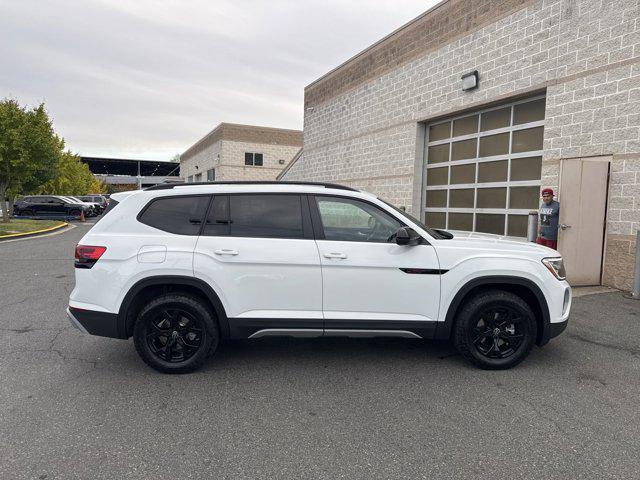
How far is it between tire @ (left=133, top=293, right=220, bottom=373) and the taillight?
62 centimetres

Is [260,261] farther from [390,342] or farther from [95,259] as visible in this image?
[390,342]

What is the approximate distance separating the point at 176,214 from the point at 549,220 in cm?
652

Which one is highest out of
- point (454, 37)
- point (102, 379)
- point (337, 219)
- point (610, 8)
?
point (454, 37)

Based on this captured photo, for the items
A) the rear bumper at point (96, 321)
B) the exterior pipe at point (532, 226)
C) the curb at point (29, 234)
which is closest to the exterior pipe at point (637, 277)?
the exterior pipe at point (532, 226)

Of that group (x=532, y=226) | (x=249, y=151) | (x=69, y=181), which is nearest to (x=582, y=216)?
(x=532, y=226)

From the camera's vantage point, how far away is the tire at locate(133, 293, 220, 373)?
3.98 m

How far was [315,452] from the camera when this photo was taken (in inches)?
112

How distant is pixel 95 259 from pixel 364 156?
39.9ft

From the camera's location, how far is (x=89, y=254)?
13.0 ft

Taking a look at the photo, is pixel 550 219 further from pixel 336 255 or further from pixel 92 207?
pixel 92 207

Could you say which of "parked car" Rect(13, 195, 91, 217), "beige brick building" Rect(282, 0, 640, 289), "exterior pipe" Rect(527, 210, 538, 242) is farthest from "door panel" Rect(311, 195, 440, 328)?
"parked car" Rect(13, 195, 91, 217)

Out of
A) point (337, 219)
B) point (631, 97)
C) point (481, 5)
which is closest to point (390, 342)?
point (337, 219)

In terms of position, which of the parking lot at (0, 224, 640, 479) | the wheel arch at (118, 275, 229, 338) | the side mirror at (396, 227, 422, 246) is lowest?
the parking lot at (0, 224, 640, 479)

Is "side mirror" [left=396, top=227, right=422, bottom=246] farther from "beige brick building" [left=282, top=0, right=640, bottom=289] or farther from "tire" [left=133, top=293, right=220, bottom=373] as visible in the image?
"beige brick building" [left=282, top=0, right=640, bottom=289]
